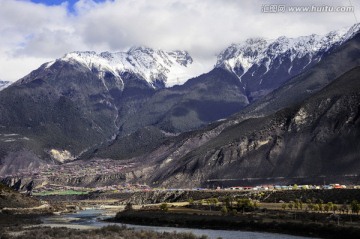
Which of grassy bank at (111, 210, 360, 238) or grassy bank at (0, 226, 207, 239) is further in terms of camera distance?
grassy bank at (111, 210, 360, 238)

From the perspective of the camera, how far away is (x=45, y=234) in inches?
4365

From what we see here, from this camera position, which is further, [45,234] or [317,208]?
[317,208]

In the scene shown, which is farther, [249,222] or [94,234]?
[249,222]

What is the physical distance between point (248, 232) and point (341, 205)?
35921 mm

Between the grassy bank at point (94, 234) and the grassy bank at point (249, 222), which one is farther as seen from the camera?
the grassy bank at point (249, 222)

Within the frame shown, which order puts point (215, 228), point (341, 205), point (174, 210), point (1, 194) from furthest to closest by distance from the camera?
point (1, 194) < point (174, 210) < point (341, 205) < point (215, 228)

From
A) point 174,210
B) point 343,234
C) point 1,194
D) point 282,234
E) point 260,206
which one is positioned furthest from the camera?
→ point 1,194

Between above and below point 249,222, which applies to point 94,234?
below

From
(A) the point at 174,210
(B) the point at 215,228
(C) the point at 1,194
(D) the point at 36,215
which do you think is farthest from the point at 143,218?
(C) the point at 1,194

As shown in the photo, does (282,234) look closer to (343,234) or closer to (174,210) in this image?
(343,234)

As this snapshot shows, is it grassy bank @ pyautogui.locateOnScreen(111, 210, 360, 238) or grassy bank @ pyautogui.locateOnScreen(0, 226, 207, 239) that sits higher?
grassy bank @ pyautogui.locateOnScreen(111, 210, 360, 238)

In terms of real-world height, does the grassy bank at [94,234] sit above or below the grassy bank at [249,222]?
below

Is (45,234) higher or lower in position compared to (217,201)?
lower

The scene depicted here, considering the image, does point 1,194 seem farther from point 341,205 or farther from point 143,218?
point 341,205
